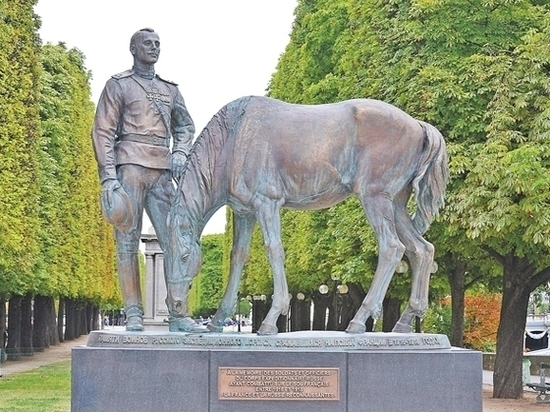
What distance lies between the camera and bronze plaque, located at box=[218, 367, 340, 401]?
9.88 metres

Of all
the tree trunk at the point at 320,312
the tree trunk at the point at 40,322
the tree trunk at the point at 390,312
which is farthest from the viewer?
the tree trunk at the point at 40,322

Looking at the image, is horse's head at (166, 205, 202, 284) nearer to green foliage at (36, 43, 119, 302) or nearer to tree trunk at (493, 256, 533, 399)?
tree trunk at (493, 256, 533, 399)

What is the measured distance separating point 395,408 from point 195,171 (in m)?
3.14

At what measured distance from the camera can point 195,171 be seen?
10586mm

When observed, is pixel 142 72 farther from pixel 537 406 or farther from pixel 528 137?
pixel 537 406

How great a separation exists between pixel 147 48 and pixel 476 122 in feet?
42.3

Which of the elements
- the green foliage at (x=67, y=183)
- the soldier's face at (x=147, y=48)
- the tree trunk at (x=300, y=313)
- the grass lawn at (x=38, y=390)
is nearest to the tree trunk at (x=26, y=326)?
the green foliage at (x=67, y=183)

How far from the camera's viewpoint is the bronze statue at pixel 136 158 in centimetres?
1066

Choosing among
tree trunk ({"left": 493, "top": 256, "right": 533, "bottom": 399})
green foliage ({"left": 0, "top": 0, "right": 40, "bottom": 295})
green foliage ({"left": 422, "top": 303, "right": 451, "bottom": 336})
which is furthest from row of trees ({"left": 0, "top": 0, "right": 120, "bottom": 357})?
green foliage ({"left": 422, "top": 303, "right": 451, "bottom": 336})

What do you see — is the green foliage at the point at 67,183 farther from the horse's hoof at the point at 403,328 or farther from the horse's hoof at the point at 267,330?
the horse's hoof at the point at 267,330

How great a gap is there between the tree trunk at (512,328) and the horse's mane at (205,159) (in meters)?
14.9

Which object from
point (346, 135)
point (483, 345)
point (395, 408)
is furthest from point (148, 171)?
point (483, 345)

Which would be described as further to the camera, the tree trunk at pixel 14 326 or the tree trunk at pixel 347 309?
the tree trunk at pixel 14 326

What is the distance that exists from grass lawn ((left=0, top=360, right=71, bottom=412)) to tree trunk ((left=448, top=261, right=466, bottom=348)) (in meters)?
10.7
